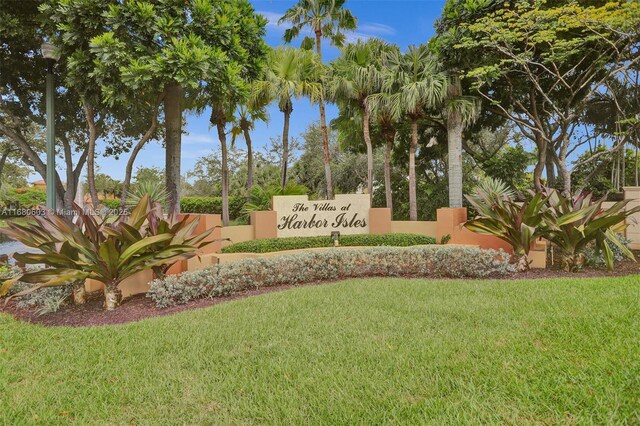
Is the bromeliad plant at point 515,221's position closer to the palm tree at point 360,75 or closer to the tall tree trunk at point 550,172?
the palm tree at point 360,75

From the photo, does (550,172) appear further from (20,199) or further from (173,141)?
(20,199)

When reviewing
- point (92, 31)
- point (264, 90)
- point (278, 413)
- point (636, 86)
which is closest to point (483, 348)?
point (278, 413)

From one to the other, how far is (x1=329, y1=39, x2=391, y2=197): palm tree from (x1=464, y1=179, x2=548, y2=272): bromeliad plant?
7.68m

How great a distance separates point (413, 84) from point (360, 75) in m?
2.50

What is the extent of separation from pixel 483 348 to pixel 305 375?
1647mm

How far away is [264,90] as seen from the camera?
16344mm

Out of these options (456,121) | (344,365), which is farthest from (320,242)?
(344,365)

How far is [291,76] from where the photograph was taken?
1675cm

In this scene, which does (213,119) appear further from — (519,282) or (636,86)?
(636,86)

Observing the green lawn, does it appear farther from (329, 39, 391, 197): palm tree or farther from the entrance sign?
(329, 39, 391, 197): palm tree

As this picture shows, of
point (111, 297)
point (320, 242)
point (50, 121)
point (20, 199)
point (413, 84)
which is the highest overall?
point (413, 84)

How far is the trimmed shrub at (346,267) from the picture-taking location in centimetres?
638

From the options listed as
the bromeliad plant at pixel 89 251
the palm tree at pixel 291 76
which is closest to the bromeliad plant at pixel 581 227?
the bromeliad plant at pixel 89 251

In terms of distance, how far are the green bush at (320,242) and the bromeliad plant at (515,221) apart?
2.77 meters
